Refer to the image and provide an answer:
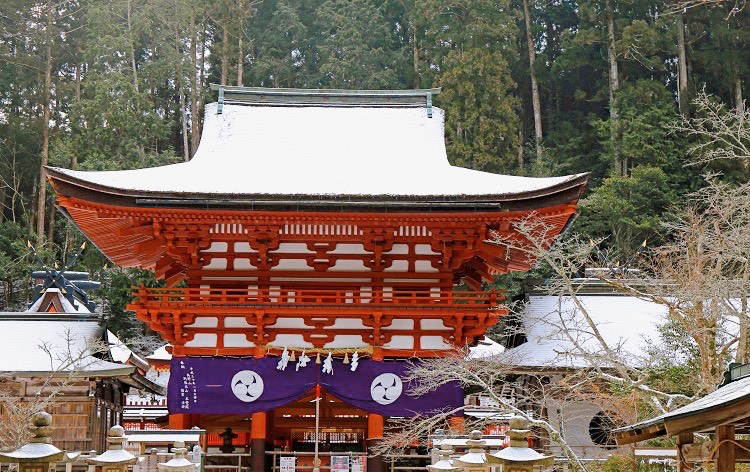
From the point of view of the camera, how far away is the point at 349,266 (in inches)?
690

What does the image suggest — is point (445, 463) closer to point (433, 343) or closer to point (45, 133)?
point (433, 343)

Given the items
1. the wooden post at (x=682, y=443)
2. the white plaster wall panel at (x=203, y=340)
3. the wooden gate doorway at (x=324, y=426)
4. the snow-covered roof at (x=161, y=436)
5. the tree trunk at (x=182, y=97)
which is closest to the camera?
the wooden post at (x=682, y=443)

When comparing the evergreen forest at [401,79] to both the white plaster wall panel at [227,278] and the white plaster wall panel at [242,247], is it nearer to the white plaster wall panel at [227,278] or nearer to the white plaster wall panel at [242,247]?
the white plaster wall panel at [227,278]

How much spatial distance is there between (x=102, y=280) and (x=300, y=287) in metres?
19.0

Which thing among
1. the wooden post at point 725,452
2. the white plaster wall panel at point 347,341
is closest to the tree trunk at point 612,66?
the white plaster wall panel at point 347,341

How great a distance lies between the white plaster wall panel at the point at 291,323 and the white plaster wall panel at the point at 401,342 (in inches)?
55.6

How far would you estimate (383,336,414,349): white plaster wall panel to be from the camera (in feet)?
56.0

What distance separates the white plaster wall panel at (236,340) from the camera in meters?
17.0

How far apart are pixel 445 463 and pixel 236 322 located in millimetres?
5462

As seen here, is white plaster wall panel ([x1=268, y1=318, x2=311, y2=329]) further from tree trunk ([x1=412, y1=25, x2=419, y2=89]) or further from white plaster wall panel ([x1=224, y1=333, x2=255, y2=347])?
tree trunk ([x1=412, y1=25, x2=419, y2=89])

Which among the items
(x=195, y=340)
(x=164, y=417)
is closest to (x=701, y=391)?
(x=195, y=340)

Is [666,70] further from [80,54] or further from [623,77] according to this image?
[80,54]

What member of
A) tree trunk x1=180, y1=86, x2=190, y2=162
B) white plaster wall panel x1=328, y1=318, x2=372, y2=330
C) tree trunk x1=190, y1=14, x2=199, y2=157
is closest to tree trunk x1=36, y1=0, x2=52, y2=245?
tree trunk x1=180, y1=86, x2=190, y2=162

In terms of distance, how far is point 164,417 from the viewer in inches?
977
